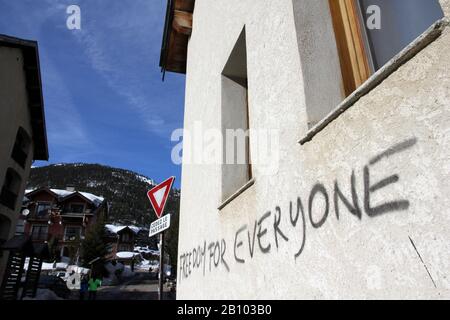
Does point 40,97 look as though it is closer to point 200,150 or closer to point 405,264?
point 200,150

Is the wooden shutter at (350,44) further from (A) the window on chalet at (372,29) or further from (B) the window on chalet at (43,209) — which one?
(B) the window on chalet at (43,209)

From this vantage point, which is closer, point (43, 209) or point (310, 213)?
point (310, 213)

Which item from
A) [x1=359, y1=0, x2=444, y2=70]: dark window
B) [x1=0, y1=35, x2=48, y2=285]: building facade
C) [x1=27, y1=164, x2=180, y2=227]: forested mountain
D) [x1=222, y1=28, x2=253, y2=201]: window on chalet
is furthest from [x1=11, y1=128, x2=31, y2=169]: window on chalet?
[x1=27, y1=164, x2=180, y2=227]: forested mountain

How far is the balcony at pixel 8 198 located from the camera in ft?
60.1

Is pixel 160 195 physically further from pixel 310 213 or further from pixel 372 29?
pixel 372 29

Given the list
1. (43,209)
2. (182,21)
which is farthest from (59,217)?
(182,21)

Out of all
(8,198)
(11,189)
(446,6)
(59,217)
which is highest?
(59,217)

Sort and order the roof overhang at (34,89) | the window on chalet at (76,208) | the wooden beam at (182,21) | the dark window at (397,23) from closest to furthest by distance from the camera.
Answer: the dark window at (397,23), the wooden beam at (182,21), the roof overhang at (34,89), the window on chalet at (76,208)

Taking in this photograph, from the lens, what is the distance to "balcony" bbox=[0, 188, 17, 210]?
18.3 metres

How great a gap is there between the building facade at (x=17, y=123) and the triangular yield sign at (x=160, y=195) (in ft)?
47.4

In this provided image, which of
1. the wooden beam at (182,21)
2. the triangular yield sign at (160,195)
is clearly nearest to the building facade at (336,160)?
the triangular yield sign at (160,195)

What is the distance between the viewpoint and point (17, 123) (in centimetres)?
1836

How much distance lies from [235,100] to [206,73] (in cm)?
112

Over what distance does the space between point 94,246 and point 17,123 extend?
20429mm
